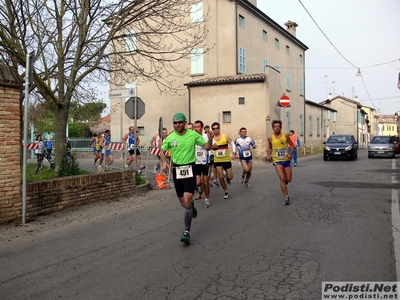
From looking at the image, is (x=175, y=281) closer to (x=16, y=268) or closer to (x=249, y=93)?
(x=16, y=268)

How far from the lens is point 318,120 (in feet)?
157

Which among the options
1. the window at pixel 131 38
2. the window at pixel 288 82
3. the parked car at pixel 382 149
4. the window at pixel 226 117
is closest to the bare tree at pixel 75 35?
the window at pixel 131 38

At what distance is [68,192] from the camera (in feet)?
30.3

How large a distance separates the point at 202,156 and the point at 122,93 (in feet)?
14.3

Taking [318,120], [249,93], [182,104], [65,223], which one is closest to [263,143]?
[249,93]

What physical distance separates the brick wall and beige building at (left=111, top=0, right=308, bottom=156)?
1120 cm

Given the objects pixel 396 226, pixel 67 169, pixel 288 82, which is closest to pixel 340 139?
pixel 288 82

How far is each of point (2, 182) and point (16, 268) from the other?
2961mm

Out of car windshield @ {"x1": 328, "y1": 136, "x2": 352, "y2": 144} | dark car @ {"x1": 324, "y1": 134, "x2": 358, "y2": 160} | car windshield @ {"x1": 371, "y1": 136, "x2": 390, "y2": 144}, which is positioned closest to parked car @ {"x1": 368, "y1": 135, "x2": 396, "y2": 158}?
car windshield @ {"x1": 371, "y1": 136, "x2": 390, "y2": 144}

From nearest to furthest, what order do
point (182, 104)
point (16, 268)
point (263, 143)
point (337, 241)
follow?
point (16, 268) → point (337, 241) → point (263, 143) → point (182, 104)

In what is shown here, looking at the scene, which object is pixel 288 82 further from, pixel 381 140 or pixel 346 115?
pixel 346 115

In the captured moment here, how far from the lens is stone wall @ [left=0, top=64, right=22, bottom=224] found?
25.4 feet

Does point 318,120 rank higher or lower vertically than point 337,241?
higher

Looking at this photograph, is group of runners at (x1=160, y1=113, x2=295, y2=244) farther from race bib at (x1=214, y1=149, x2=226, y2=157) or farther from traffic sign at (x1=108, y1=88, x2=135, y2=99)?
traffic sign at (x1=108, y1=88, x2=135, y2=99)
